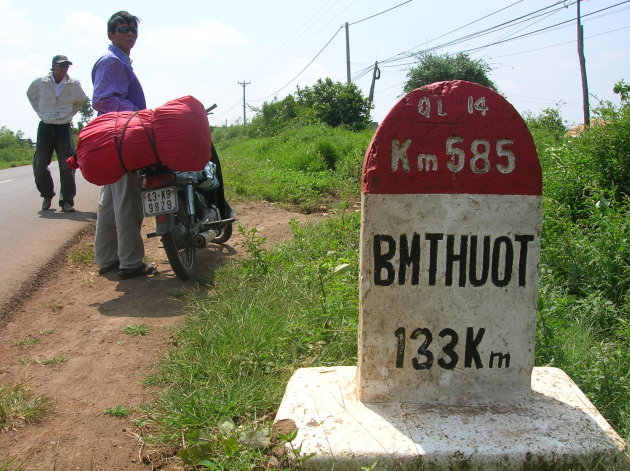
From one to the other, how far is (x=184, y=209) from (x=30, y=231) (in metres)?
2.70

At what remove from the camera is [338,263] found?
373 centimetres

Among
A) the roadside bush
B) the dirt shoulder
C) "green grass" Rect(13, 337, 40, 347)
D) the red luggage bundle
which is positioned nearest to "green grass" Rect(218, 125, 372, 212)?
the dirt shoulder

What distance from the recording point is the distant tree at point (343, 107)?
19.6 meters

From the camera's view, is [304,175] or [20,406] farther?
[304,175]

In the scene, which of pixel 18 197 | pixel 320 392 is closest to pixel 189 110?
pixel 320 392

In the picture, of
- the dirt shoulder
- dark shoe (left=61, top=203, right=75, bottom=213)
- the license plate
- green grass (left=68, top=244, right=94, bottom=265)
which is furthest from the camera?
dark shoe (left=61, top=203, right=75, bottom=213)

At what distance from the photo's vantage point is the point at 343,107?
19.7m

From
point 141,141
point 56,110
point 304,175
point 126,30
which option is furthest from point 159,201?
point 304,175

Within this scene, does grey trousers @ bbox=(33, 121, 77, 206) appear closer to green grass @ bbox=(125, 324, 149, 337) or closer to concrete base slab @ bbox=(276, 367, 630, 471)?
green grass @ bbox=(125, 324, 149, 337)

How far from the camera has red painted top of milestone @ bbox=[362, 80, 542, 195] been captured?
206 centimetres

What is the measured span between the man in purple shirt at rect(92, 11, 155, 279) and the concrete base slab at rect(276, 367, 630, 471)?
2506mm

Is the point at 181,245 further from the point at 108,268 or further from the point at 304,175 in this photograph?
the point at 304,175

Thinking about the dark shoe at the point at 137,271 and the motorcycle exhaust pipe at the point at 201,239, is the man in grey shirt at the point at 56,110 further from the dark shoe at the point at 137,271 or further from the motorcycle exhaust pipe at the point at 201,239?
the motorcycle exhaust pipe at the point at 201,239

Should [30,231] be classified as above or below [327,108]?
below
